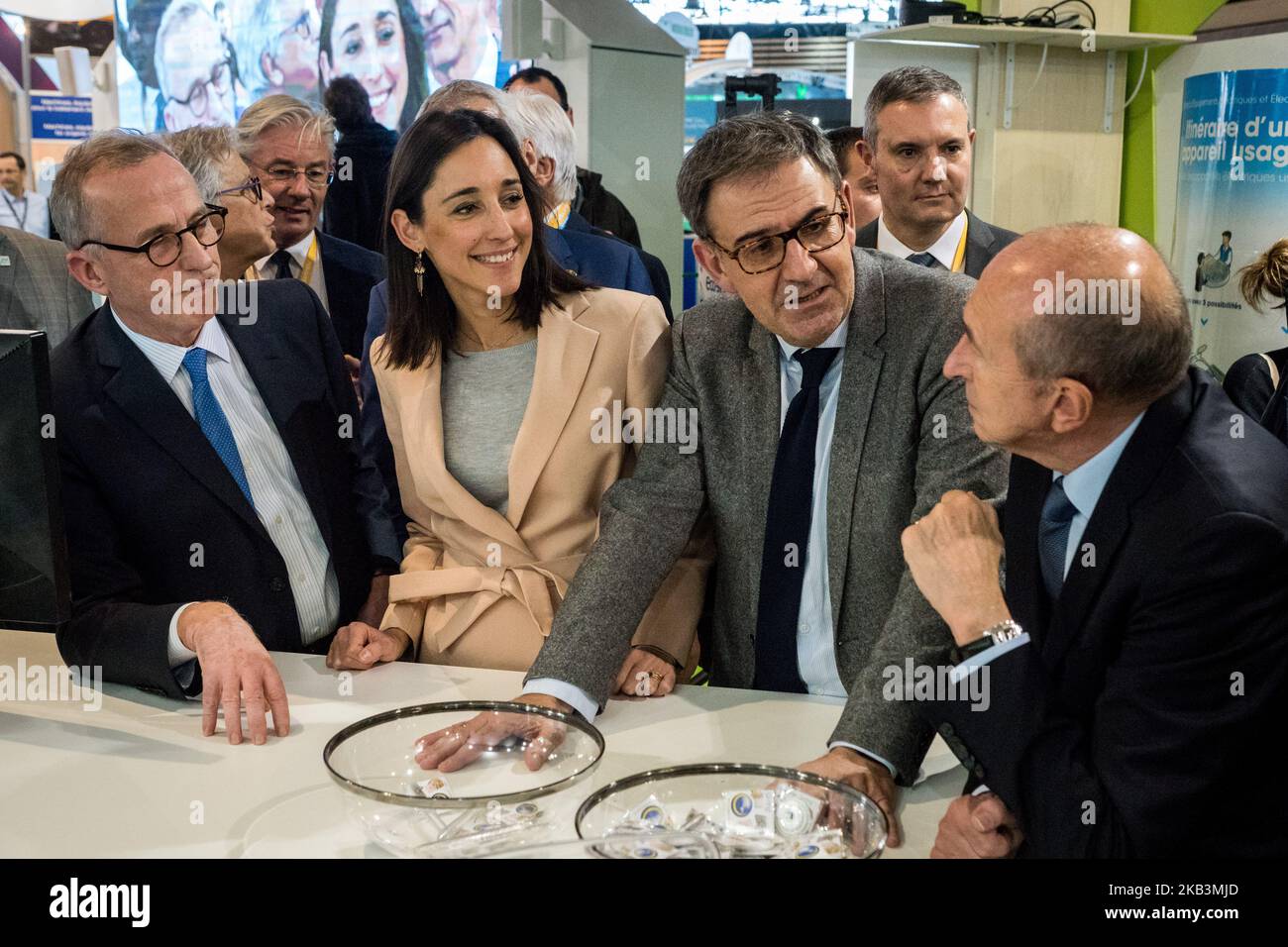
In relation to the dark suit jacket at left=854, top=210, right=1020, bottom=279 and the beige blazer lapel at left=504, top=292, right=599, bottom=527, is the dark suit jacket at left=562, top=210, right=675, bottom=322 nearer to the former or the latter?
the dark suit jacket at left=854, top=210, right=1020, bottom=279

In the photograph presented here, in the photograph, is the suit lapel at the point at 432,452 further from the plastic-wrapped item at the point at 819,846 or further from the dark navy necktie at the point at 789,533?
the plastic-wrapped item at the point at 819,846

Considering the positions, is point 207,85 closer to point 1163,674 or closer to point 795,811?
point 795,811

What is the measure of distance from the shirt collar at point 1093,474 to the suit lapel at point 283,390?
1390 mm

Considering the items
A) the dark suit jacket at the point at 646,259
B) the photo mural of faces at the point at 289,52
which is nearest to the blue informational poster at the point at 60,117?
the photo mural of faces at the point at 289,52

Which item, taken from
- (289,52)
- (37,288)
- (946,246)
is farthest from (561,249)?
(289,52)

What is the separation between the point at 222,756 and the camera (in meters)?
1.76

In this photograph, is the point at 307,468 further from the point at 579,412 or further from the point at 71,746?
the point at 71,746

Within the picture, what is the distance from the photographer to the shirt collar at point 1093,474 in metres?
1.51

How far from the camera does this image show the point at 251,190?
10.1 ft

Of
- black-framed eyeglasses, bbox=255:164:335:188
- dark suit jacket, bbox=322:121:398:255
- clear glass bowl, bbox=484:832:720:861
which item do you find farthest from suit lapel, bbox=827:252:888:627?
dark suit jacket, bbox=322:121:398:255

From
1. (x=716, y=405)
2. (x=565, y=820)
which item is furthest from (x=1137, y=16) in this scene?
(x=565, y=820)

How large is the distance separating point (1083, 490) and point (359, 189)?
3452 millimetres

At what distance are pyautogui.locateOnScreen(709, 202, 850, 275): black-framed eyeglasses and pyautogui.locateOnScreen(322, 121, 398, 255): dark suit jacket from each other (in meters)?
2.53

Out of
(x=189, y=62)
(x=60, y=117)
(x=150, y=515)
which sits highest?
(x=189, y=62)
